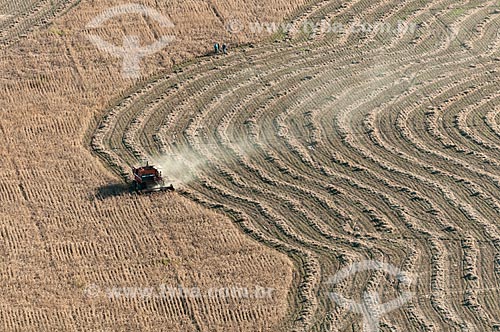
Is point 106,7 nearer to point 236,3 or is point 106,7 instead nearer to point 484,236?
point 236,3

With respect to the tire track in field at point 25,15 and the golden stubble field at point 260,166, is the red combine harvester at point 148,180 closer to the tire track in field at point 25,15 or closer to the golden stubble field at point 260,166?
the golden stubble field at point 260,166

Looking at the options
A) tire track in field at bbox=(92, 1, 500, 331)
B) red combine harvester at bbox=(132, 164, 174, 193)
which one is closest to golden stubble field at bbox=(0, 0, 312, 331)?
red combine harvester at bbox=(132, 164, 174, 193)

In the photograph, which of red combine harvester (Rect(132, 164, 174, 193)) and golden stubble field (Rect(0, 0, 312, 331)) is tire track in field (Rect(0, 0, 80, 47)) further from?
red combine harvester (Rect(132, 164, 174, 193))

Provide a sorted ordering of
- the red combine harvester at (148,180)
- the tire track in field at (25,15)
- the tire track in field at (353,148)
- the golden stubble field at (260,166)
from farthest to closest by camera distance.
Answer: the tire track in field at (25,15)
the red combine harvester at (148,180)
the tire track in field at (353,148)
the golden stubble field at (260,166)

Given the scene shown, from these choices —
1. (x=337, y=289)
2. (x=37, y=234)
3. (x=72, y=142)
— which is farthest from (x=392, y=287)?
(x=72, y=142)

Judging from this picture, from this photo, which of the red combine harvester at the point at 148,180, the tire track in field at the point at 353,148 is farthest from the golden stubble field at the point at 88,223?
the tire track in field at the point at 353,148

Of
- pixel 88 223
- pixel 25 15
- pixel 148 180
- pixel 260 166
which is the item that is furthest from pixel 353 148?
pixel 25 15

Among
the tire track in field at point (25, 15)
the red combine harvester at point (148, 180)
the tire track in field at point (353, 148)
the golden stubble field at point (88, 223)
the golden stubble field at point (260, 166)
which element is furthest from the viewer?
the tire track in field at point (25, 15)
